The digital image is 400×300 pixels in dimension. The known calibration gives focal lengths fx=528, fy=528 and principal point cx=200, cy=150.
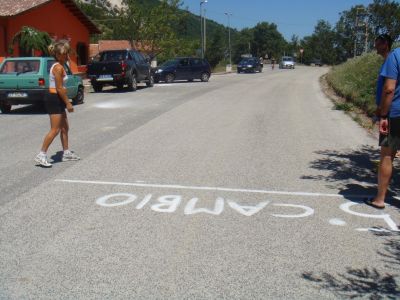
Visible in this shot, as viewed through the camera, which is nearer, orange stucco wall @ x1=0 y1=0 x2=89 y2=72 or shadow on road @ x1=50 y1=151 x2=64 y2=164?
shadow on road @ x1=50 y1=151 x2=64 y2=164

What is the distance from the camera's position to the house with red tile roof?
77.9 feet

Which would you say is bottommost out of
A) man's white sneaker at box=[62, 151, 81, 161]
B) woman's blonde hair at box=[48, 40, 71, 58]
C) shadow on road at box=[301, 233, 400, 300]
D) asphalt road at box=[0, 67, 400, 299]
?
shadow on road at box=[301, 233, 400, 300]

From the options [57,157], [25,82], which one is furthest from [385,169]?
[25,82]

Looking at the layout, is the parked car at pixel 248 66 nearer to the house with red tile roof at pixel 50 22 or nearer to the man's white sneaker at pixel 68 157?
the house with red tile roof at pixel 50 22

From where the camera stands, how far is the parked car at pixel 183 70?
31672 millimetres

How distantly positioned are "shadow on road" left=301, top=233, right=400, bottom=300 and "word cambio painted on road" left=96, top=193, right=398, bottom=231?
45.5 inches

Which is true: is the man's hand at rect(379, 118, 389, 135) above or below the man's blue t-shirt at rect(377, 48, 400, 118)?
below

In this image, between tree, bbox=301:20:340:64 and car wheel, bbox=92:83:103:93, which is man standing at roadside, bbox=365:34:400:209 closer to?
car wheel, bbox=92:83:103:93

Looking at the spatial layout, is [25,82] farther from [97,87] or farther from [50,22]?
[50,22]

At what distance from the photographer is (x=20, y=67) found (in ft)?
48.2

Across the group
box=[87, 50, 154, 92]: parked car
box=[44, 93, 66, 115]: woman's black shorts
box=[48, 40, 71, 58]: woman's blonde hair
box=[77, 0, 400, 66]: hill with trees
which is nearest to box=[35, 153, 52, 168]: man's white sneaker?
box=[44, 93, 66, 115]: woman's black shorts

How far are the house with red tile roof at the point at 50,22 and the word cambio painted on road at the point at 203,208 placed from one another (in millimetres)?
19451

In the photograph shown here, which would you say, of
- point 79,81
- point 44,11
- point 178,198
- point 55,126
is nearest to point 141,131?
point 55,126

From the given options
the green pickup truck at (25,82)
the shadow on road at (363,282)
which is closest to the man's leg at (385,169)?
the shadow on road at (363,282)
